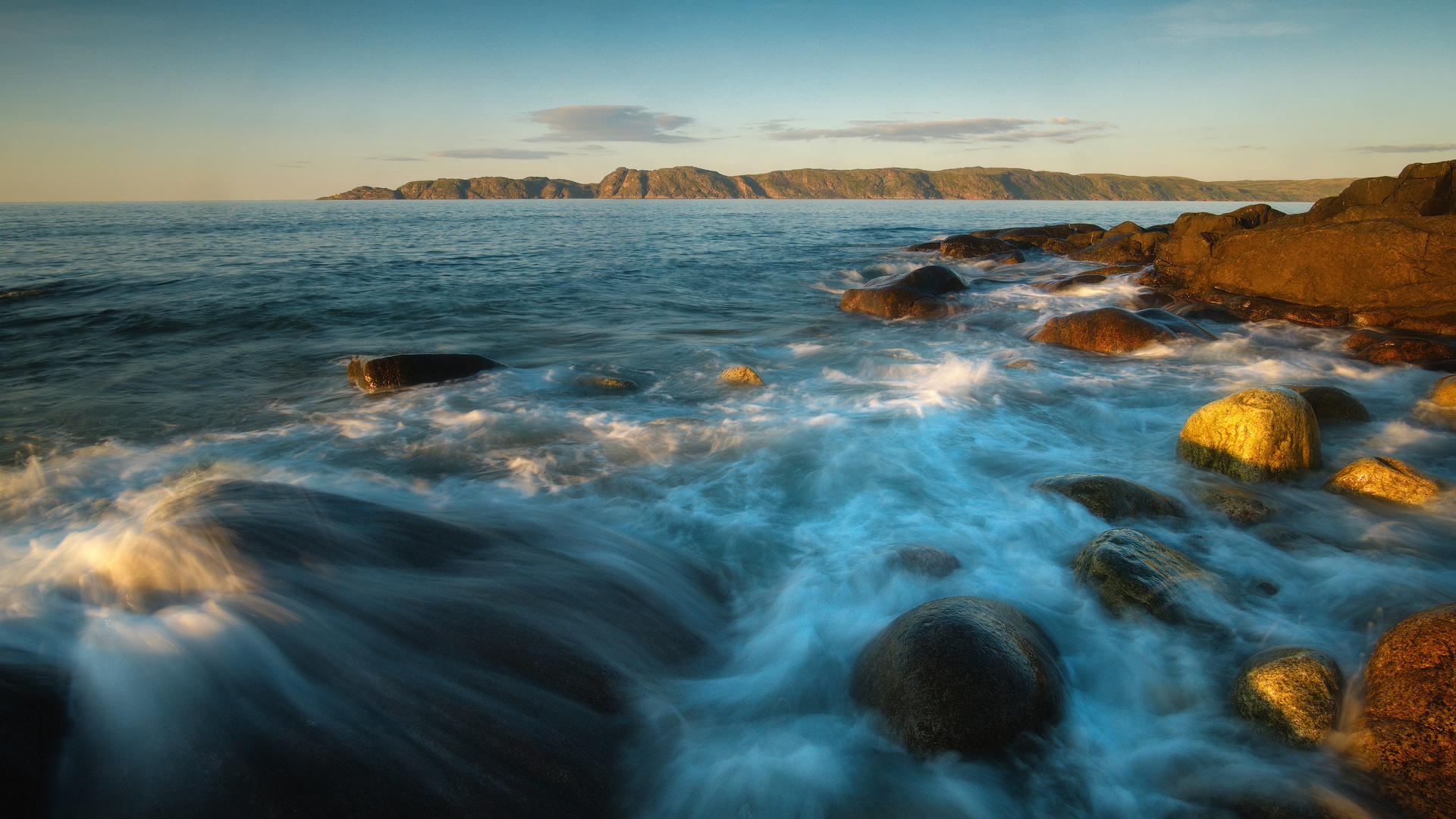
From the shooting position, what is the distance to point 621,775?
2594mm

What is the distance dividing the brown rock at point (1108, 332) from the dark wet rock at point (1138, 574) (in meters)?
7.32

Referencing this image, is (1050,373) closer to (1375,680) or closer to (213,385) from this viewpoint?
(1375,680)

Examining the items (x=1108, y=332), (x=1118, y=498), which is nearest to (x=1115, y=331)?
(x=1108, y=332)

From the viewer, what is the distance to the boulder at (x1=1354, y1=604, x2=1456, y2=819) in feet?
7.32

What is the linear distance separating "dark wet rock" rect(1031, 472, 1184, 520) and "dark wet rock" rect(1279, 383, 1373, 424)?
3.42 m

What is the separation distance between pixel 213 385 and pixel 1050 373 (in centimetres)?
1176

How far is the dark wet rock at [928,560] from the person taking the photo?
4.29 m

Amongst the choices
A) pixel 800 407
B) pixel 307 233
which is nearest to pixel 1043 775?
pixel 800 407

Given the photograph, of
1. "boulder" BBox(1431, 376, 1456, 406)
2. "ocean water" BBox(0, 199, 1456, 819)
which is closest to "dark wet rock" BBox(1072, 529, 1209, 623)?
"ocean water" BBox(0, 199, 1456, 819)

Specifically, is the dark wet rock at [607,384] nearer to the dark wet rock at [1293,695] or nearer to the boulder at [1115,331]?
the dark wet rock at [1293,695]

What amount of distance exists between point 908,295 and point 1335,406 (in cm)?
826

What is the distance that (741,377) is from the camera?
8.95m

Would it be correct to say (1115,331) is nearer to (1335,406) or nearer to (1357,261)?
(1335,406)

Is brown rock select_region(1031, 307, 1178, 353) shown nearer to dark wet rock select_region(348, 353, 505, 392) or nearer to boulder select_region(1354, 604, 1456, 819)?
boulder select_region(1354, 604, 1456, 819)
